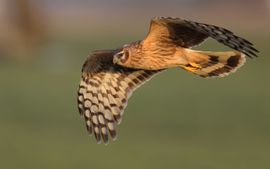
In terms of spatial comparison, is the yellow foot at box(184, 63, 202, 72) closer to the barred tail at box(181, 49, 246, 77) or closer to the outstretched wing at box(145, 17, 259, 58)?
the barred tail at box(181, 49, 246, 77)

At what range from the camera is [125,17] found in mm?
40219

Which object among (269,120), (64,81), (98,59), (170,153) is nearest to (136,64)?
(98,59)

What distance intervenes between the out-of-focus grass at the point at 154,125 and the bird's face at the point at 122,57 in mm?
3178

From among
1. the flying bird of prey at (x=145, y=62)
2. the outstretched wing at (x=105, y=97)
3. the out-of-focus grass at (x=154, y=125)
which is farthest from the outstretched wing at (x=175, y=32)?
the out-of-focus grass at (x=154, y=125)

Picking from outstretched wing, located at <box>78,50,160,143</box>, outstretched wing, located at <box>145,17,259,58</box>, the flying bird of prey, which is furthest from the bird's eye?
outstretched wing, located at <box>78,50,160,143</box>

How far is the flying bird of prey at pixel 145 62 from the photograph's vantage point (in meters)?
7.86

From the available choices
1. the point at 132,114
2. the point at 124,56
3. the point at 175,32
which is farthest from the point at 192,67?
the point at 132,114

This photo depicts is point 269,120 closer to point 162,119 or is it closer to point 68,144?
point 162,119

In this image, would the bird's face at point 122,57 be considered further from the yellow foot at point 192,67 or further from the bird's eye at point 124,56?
the yellow foot at point 192,67

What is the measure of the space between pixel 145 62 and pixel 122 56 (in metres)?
0.18

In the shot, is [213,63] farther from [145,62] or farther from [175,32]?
[145,62]

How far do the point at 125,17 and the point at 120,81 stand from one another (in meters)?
31.7

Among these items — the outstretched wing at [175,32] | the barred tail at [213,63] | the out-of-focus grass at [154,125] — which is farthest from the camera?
the out-of-focus grass at [154,125]

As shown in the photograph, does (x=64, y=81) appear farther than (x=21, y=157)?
Yes
